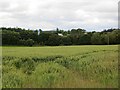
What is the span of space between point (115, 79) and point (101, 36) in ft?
232

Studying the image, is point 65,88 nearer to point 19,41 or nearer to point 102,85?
point 102,85

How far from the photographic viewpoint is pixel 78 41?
83.4 m

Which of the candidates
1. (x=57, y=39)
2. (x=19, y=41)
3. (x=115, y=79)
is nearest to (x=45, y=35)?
(x=57, y=39)

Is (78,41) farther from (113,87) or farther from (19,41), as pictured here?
(113,87)

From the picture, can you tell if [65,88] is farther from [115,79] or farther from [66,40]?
[66,40]

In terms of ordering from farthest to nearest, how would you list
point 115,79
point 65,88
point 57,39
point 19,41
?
1. point 57,39
2. point 19,41
3. point 115,79
4. point 65,88

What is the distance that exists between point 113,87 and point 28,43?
67.1 meters

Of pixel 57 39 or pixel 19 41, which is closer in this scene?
pixel 19 41

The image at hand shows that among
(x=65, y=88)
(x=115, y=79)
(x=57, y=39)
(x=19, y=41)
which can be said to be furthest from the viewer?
(x=57, y=39)

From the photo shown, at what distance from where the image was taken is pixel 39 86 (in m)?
10.1

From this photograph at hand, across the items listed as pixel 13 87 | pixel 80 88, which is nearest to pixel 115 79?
pixel 80 88

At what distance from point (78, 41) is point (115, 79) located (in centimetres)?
7218

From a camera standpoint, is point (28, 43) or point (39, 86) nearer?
point (39, 86)

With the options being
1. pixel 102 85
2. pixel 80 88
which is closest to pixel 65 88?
pixel 80 88
